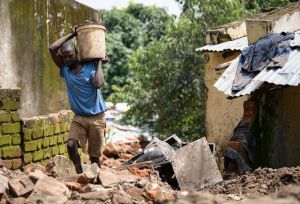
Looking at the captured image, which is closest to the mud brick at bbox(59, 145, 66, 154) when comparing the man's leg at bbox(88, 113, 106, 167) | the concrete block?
the man's leg at bbox(88, 113, 106, 167)

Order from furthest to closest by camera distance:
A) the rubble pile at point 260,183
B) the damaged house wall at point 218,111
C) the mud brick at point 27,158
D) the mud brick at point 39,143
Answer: the damaged house wall at point 218,111, the mud brick at point 39,143, the mud brick at point 27,158, the rubble pile at point 260,183

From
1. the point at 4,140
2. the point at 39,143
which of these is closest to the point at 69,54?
the point at 4,140

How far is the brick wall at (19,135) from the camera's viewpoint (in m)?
8.00

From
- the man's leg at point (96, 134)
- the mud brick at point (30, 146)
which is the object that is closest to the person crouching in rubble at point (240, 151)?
the man's leg at point (96, 134)

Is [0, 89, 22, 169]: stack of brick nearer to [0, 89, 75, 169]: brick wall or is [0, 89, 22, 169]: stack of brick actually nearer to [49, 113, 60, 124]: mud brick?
[0, 89, 75, 169]: brick wall

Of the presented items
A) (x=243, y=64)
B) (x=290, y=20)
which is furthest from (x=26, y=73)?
(x=290, y=20)

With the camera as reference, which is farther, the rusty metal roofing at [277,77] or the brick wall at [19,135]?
the brick wall at [19,135]

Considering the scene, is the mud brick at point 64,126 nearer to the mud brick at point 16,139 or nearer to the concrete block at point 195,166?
the mud brick at point 16,139

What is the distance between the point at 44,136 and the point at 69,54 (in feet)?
4.65

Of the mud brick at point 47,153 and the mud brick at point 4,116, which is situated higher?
the mud brick at point 4,116

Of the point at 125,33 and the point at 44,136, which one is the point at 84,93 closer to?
the point at 44,136

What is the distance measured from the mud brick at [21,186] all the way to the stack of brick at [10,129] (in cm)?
216

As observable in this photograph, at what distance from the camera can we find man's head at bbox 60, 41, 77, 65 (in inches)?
301

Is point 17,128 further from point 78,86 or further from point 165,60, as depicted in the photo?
point 165,60
